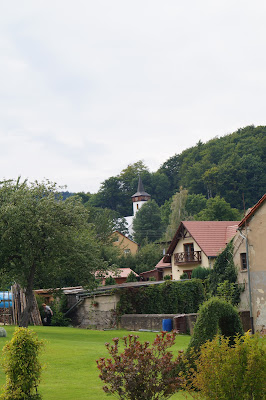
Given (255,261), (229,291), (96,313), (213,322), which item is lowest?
(96,313)

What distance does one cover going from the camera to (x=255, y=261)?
32.8 m

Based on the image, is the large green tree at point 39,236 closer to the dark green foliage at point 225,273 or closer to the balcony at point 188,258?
the dark green foliage at point 225,273

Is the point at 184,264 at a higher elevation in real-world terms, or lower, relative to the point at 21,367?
higher

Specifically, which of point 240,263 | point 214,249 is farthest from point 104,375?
point 214,249

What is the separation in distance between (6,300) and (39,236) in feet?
42.5

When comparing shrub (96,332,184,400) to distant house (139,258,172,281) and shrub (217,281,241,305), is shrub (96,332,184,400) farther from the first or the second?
distant house (139,258,172,281)

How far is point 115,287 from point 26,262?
9416mm

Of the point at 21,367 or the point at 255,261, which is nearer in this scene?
the point at 21,367

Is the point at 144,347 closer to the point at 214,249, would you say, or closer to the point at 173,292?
the point at 173,292

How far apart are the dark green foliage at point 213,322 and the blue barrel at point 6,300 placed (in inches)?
1113

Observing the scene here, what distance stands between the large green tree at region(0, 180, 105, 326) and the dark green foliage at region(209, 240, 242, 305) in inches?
352

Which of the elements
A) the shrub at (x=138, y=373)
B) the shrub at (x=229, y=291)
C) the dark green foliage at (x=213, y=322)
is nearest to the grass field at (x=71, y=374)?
the dark green foliage at (x=213, y=322)

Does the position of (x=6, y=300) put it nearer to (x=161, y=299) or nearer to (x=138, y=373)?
(x=161, y=299)

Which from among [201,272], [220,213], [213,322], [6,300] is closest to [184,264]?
[201,272]
